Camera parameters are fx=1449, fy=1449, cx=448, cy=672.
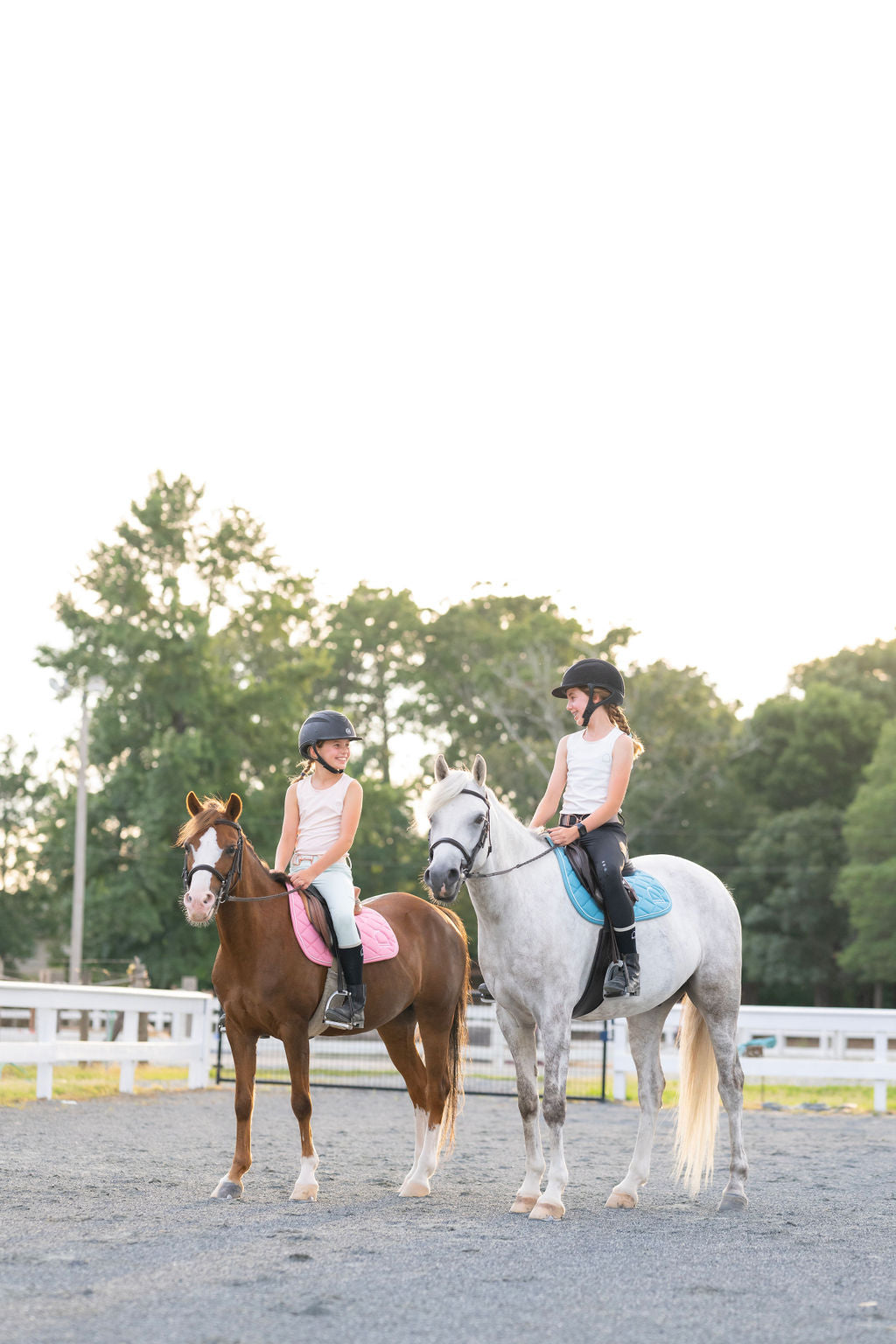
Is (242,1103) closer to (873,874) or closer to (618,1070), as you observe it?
(618,1070)

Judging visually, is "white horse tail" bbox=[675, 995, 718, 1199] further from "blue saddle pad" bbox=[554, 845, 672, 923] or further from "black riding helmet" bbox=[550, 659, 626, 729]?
"black riding helmet" bbox=[550, 659, 626, 729]

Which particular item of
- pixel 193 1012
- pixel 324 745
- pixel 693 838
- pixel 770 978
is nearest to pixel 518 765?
pixel 693 838

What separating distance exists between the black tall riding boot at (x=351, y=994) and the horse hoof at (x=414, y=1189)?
0.96m

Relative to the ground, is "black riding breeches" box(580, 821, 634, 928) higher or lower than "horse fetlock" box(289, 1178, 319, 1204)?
higher

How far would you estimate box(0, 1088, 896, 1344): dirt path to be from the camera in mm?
4773

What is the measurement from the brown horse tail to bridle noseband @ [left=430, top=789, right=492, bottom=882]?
49.4 inches

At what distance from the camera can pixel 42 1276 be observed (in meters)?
5.43

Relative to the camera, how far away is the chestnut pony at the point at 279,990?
26.0 ft

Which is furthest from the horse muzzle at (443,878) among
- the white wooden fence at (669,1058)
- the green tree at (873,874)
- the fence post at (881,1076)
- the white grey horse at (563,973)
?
the green tree at (873,874)

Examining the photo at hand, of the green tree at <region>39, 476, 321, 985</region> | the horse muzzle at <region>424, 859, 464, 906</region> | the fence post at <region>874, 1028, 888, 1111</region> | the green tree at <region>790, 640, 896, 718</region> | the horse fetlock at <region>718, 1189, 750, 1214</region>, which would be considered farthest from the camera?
the green tree at <region>790, 640, 896, 718</region>

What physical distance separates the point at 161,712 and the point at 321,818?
31305mm

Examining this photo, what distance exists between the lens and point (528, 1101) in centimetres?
798

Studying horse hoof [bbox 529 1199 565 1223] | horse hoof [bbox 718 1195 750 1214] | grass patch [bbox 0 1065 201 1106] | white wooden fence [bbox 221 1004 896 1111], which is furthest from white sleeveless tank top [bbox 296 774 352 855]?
grass patch [bbox 0 1065 201 1106]

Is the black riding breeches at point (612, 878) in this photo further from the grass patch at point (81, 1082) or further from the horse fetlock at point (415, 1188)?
the grass patch at point (81, 1082)
